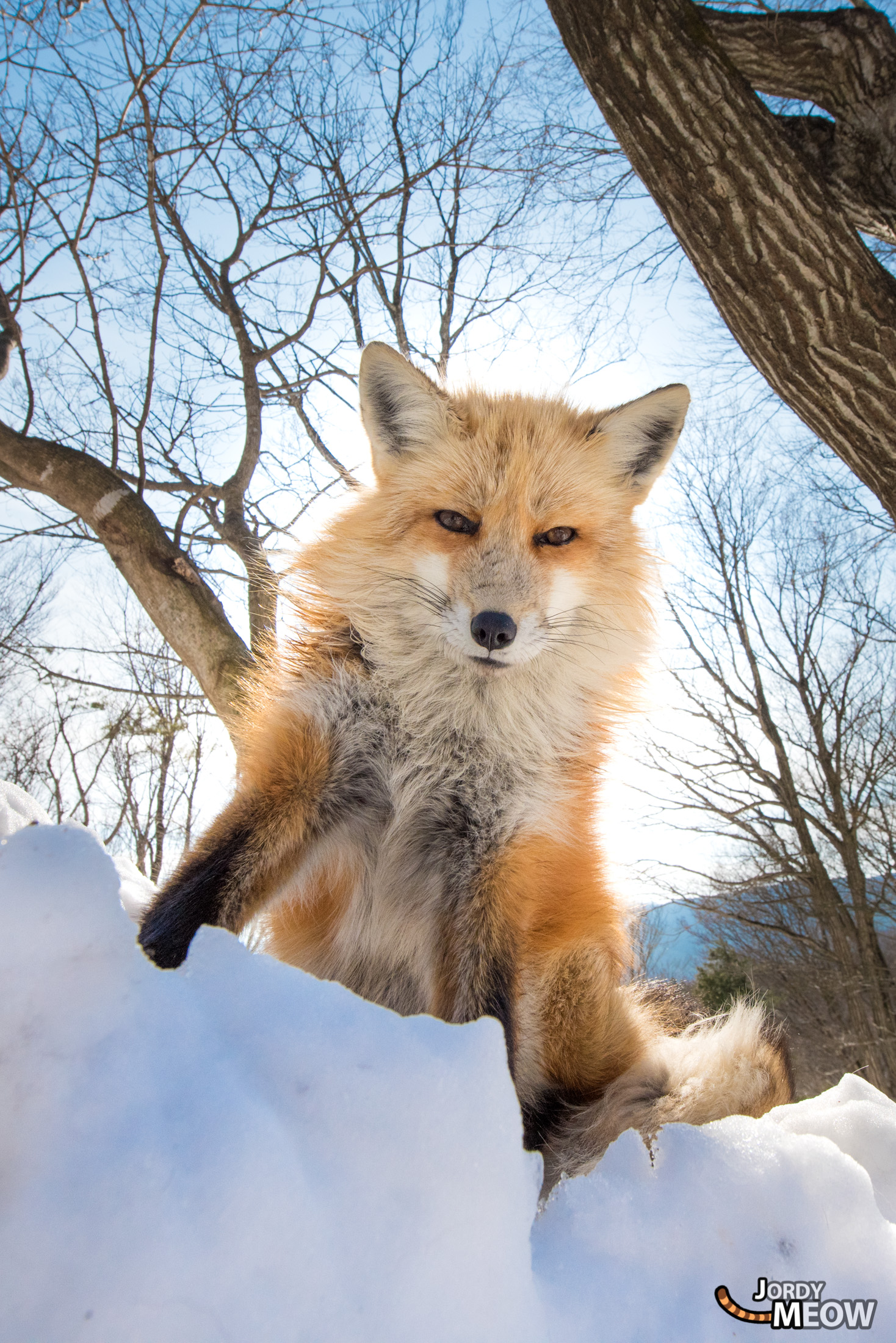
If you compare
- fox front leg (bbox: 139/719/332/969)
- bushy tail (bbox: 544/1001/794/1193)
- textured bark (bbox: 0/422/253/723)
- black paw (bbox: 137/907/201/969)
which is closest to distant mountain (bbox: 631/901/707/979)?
textured bark (bbox: 0/422/253/723)

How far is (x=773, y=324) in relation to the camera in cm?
272

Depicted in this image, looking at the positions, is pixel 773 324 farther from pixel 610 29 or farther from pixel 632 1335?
pixel 632 1335

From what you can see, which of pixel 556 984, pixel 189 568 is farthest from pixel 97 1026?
pixel 189 568

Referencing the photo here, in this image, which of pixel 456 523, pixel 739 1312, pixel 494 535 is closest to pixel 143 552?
pixel 456 523

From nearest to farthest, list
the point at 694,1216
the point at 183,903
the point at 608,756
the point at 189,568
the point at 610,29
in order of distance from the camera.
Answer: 1. the point at 694,1216
2. the point at 183,903
3. the point at 608,756
4. the point at 610,29
5. the point at 189,568

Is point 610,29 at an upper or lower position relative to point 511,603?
upper

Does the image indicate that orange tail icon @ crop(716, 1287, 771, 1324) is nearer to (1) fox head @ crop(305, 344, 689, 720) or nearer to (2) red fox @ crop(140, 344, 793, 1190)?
→ (2) red fox @ crop(140, 344, 793, 1190)

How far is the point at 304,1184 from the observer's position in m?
0.76

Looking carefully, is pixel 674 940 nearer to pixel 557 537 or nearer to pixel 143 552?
pixel 143 552

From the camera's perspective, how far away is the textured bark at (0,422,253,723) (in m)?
3.57

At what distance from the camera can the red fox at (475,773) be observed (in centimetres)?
150

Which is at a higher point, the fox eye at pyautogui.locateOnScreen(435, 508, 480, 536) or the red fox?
the fox eye at pyautogui.locateOnScreen(435, 508, 480, 536)

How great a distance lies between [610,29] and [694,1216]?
3.74 meters

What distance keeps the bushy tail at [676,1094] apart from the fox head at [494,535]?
0.97 meters
